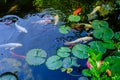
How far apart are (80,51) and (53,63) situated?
30 cm

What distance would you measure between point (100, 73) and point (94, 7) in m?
2.00

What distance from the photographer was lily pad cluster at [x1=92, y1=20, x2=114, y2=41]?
3.07 meters

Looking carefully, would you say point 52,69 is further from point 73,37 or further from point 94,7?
point 94,7

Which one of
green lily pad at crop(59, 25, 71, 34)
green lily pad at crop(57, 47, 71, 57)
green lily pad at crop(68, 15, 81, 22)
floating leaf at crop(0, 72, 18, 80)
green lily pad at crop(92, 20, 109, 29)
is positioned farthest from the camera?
green lily pad at crop(68, 15, 81, 22)

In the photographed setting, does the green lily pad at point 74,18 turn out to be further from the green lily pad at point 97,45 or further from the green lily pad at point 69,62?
the green lily pad at point 69,62

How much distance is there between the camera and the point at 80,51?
9.65 ft

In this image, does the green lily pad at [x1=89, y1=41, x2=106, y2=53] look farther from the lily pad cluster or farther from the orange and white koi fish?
the orange and white koi fish

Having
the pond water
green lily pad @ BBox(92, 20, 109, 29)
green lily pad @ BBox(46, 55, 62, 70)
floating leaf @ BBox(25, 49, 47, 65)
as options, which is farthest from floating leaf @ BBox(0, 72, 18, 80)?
green lily pad @ BBox(92, 20, 109, 29)

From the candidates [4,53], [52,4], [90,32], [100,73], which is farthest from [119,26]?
[100,73]

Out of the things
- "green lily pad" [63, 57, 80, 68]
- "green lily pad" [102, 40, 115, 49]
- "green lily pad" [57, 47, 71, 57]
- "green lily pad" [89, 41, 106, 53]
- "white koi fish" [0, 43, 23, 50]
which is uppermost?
"green lily pad" [102, 40, 115, 49]

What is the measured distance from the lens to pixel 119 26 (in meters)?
3.39

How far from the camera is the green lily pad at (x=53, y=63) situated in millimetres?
2869

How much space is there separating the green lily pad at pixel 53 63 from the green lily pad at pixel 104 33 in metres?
0.52

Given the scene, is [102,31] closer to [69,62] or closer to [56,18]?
[69,62]
